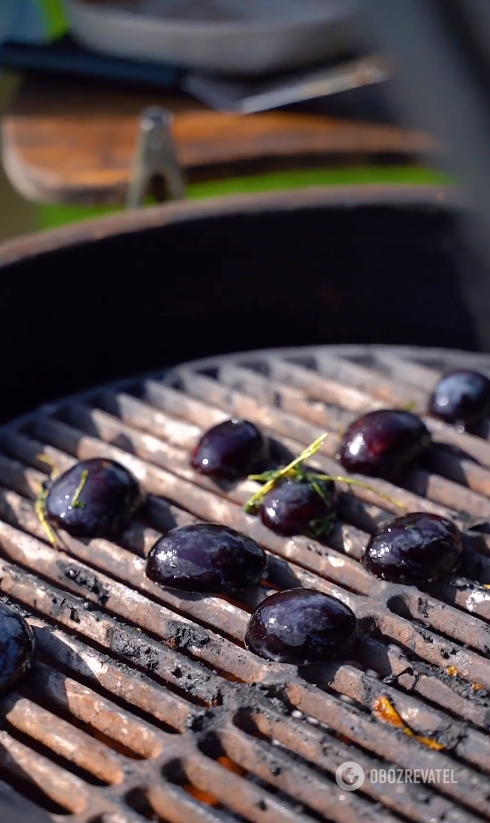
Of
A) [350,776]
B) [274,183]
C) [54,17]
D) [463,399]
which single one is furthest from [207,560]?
[54,17]

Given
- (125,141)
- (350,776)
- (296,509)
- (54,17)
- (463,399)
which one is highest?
(54,17)

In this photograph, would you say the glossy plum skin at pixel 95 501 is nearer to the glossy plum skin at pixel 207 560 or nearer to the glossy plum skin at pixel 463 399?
the glossy plum skin at pixel 207 560

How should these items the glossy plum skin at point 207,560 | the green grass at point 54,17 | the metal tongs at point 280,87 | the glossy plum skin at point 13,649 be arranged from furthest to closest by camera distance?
1. the green grass at point 54,17
2. the metal tongs at point 280,87
3. the glossy plum skin at point 207,560
4. the glossy plum skin at point 13,649

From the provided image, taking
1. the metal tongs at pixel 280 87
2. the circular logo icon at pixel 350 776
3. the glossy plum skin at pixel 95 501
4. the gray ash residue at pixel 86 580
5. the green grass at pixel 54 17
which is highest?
the green grass at pixel 54 17

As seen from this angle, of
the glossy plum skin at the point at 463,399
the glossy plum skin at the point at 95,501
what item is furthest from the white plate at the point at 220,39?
the glossy plum skin at the point at 95,501

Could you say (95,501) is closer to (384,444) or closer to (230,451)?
(230,451)

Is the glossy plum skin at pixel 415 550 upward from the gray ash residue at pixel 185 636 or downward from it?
upward

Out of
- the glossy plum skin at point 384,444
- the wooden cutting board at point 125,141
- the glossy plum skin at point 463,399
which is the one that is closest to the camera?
the glossy plum skin at point 384,444
